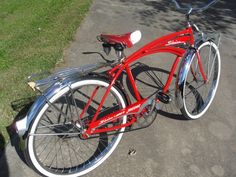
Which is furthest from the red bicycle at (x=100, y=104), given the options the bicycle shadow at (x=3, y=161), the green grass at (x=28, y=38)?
the green grass at (x=28, y=38)

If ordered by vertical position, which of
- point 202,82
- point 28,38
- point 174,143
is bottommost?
point 174,143

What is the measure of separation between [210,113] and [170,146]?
0.84 m

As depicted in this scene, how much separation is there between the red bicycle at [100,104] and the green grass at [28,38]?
2.07 feet

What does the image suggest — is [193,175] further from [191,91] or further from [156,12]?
[156,12]

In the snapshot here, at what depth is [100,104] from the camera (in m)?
3.05

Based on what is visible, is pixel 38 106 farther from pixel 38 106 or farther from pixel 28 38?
pixel 28 38

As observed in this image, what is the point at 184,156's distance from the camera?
3.55 m

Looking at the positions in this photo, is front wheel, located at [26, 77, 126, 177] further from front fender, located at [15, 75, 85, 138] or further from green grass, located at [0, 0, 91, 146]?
green grass, located at [0, 0, 91, 146]

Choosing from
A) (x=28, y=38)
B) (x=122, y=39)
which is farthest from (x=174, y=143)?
(x=28, y=38)

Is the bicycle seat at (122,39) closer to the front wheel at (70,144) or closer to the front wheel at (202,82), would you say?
the front wheel at (70,144)

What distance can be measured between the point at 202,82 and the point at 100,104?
1616 mm

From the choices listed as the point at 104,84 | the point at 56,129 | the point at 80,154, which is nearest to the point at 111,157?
the point at 80,154

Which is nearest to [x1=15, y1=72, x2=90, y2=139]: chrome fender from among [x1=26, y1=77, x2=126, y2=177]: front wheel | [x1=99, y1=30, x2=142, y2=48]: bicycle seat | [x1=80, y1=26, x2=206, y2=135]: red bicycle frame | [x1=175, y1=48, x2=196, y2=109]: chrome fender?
[x1=26, y1=77, x2=126, y2=177]: front wheel

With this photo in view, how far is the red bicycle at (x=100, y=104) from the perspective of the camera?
273 centimetres
